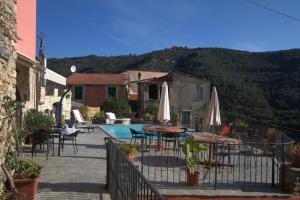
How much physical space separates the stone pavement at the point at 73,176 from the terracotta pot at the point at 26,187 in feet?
1.63

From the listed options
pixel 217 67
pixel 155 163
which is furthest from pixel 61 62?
pixel 155 163

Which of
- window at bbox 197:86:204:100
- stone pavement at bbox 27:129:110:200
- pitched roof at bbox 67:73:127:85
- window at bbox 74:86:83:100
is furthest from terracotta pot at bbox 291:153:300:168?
window at bbox 74:86:83:100

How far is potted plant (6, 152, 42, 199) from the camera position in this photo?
19.1 feet

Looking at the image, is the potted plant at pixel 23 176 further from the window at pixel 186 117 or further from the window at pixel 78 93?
the window at pixel 78 93

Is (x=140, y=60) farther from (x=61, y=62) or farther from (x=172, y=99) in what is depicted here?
(x=172, y=99)

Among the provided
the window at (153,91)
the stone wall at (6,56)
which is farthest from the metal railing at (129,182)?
the window at (153,91)

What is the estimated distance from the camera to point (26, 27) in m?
10.3

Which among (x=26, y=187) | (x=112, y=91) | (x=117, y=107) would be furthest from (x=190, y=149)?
(x=112, y=91)

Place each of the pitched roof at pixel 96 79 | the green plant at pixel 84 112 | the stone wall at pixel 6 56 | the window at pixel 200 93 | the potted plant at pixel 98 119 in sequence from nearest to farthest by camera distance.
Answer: the stone wall at pixel 6 56 → the potted plant at pixel 98 119 → the green plant at pixel 84 112 → the window at pixel 200 93 → the pitched roof at pixel 96 79

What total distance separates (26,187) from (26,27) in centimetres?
544

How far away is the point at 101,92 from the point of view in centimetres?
3950

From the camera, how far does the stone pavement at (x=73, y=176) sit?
675 centimetres

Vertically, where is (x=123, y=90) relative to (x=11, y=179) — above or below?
above

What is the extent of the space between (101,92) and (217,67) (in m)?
18.2
